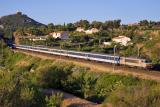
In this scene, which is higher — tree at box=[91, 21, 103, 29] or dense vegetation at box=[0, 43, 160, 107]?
tree at box=[91, 21, 103, 29]

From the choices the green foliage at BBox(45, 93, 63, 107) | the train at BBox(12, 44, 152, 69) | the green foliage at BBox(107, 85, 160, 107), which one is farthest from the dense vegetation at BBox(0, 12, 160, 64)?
the green foliage at BBox(107, 85, 160, 107)

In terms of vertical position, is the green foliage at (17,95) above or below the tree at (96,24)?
below

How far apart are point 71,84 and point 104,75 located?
493 cm

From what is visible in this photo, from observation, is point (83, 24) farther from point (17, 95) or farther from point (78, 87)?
point (17, 95)

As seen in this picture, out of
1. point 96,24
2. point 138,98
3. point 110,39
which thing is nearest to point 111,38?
point 110,39

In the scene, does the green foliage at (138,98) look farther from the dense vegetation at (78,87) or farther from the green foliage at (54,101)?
the green foliage at (54,101)

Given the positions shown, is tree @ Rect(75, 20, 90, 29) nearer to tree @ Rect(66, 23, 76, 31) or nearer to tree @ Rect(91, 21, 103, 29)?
tree @ Rect(91, 21, 103, 29)

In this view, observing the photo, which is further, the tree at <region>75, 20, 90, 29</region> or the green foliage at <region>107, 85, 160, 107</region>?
the tree at <region>75, 20, 90, 29</region>

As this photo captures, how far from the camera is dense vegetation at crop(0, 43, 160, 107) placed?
74.1 feet

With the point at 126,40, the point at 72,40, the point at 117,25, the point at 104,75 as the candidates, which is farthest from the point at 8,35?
the point at 104,75

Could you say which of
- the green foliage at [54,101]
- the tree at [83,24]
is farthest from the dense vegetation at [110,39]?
the green foliage at [54,101]

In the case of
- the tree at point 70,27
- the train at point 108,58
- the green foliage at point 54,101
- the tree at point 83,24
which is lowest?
the green foliage at point 54,101

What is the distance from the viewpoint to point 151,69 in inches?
1841

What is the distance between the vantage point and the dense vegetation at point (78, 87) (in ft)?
74.1
